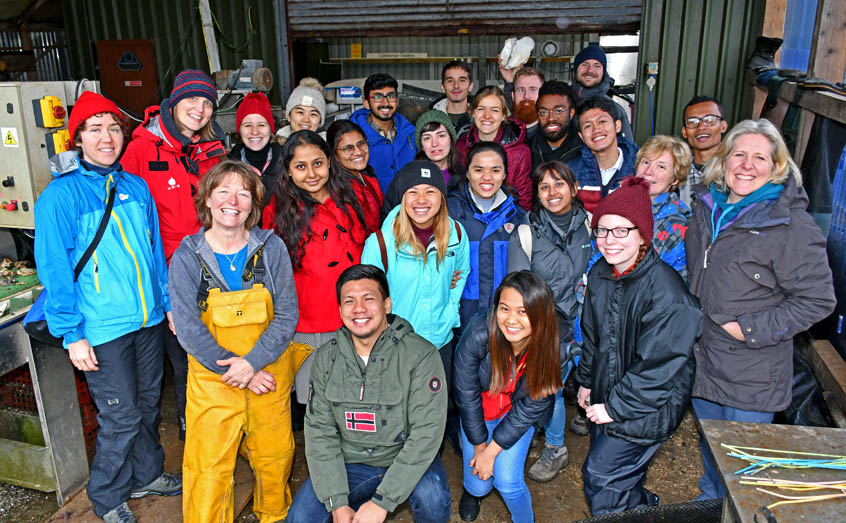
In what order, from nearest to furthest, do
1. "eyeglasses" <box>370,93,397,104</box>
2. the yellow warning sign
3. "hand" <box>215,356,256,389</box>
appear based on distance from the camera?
"hand" <box>215,356,256,389</box>, the yellow warning sign, "eyeglasses" <box>370,93,397,104</box>

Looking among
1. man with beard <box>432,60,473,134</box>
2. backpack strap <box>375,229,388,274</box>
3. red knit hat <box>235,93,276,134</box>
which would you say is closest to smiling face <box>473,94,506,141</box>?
man with beard <box>432,60,473,134</box>

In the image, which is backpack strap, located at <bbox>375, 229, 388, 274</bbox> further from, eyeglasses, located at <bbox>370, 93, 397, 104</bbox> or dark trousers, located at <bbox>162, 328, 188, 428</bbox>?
eyeglasses, located at <bbox>370, 93, 397, 104</bbox>

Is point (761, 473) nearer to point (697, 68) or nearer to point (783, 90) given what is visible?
point (783, 90)

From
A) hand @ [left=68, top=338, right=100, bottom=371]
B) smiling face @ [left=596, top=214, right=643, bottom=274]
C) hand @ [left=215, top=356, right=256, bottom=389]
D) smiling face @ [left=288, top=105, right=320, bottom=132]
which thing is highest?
A: smiling face @ [left=288, top=105, right=320, bottom=132]

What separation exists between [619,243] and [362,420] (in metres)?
1.45

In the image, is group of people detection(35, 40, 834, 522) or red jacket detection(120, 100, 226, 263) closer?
group of people detection(35, 40, 834, 522)

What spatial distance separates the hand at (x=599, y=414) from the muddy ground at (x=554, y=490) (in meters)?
0.98

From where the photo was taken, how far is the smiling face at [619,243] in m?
2.61

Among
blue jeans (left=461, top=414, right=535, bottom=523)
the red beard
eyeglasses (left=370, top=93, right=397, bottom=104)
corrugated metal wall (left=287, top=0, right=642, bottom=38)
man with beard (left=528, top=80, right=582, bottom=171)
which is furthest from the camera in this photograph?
corrugated metal wall (left=287, top=0, right=642, bottom=38)

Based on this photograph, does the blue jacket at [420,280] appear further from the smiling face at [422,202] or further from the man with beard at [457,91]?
the man with beard at [457,91]

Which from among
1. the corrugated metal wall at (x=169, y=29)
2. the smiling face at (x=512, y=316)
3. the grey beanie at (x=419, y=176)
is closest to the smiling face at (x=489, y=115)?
the grey beanie at (x=419, y=176)

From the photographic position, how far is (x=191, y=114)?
3613 millimetres

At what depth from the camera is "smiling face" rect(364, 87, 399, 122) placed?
15.4 feet

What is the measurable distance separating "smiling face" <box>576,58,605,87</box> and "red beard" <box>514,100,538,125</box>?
50cm
